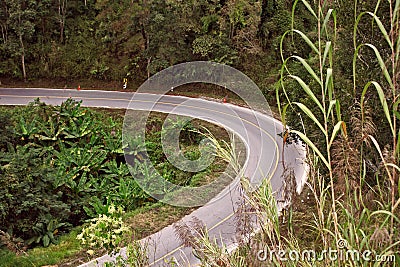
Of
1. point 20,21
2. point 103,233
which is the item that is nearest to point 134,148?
point 20,21

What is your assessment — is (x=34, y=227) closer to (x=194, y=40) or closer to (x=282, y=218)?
(x=282, y=218)

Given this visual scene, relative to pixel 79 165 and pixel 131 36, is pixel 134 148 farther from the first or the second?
pixel 131 36

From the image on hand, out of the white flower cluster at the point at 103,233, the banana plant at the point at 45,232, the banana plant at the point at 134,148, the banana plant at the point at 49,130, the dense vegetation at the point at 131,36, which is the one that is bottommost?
the banana plant at the point at 45,232

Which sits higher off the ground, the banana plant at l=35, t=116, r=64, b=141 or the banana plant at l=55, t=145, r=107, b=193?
the banana plant at l=35, t=116, r=64, b=141

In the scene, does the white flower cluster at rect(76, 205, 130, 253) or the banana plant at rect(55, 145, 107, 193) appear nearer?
the white flower cluster at rect(76, 205, 130, 253)

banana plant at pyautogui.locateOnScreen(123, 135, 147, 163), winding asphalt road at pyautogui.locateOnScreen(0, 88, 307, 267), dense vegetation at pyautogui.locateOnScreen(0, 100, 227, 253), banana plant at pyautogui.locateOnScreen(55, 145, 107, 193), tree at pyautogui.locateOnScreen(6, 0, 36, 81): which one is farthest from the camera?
tree at pyautogui.locateOnScreen(6, 0, 36, 81)

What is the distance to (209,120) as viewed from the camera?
19281 millimetres

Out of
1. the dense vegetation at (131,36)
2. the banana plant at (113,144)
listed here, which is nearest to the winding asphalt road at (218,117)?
the dense vegetation at (131,36)

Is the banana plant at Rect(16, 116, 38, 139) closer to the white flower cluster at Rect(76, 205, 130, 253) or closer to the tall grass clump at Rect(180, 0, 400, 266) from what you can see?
the white flower cluster at Rect(76, 205, 130, 253)

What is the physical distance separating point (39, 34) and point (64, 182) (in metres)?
13.8

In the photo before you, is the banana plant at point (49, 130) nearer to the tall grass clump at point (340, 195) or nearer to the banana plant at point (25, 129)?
the banana plant at point (25, 129)

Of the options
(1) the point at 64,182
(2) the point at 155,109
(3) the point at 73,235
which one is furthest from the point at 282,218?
(2) the point at 155,109

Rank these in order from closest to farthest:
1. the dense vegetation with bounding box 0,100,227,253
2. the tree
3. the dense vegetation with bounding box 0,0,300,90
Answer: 1. the dense vegetation with bounding box 0,100,227,253
2. the tree
3. the dense vegetation with bounding box 0,0,300,90

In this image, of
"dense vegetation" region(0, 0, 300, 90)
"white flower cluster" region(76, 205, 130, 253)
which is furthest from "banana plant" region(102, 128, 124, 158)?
"white flower cluster" region(76, 205, 130, 253)
